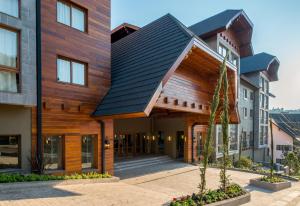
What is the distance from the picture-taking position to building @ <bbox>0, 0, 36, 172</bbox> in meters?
8.92

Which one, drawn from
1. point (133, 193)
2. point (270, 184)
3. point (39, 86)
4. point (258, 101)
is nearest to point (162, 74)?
Answer: point (133, 193)

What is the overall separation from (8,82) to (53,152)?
3.70 metres

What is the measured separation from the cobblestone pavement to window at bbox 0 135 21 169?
1772mm

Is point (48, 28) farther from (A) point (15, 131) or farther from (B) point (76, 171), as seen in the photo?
(B) point (76, 171)

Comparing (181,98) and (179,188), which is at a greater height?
(181,98)

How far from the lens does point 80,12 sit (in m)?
12.4

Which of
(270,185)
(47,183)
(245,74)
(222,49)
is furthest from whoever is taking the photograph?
(245,74)

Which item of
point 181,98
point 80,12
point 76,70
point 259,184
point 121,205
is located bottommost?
point 259,184

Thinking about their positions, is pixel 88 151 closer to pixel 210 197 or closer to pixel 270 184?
pixel 210 197

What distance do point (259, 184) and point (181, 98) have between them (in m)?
5.75

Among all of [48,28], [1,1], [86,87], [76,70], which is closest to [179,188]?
[86,87]

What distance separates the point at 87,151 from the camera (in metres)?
12.5

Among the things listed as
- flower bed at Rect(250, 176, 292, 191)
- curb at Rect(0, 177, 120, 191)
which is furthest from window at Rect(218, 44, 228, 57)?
curb at Rect(0, 177, 120, 191)

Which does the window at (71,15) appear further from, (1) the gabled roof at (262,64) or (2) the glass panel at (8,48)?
(1) the gabled roof at (262,64)
